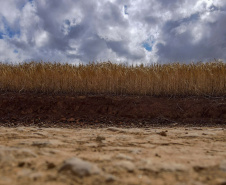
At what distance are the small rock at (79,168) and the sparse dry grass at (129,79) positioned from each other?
5340 mm

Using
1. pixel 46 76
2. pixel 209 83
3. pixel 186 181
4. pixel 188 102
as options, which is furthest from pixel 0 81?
pixel 186 181

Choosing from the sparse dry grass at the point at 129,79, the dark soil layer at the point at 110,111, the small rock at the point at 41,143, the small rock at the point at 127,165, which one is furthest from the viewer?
the sparse dry grass at the point at 129,79

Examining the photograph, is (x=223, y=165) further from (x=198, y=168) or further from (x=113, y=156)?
(x=113, y=156)

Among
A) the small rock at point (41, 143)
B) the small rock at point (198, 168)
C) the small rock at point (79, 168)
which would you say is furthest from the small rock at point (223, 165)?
the small rock at point (41, 143)

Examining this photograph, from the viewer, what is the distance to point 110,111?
587 cm

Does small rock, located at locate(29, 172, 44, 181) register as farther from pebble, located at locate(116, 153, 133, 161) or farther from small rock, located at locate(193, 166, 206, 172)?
small rock, located at locate(193, 166, 206, 172)

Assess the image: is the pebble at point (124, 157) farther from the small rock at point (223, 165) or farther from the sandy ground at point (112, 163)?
the small rock at point (223, 165)

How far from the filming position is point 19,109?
20.6 feet

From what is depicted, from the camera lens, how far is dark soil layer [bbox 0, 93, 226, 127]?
534 cm

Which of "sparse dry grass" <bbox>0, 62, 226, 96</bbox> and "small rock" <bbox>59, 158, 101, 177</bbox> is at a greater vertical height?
"sparse dry grass" <bbox>0, 62, 226, 96</bbox>

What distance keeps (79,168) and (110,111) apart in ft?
13.6

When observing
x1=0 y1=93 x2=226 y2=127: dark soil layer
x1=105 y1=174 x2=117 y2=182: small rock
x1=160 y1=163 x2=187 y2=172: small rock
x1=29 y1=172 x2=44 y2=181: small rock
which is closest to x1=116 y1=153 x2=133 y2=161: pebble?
x1=160 y1=163 x2=187 y2=172: small rock

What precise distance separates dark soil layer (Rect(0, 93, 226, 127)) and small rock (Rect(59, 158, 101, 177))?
125 inches

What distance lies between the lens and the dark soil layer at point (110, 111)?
5.34 m
